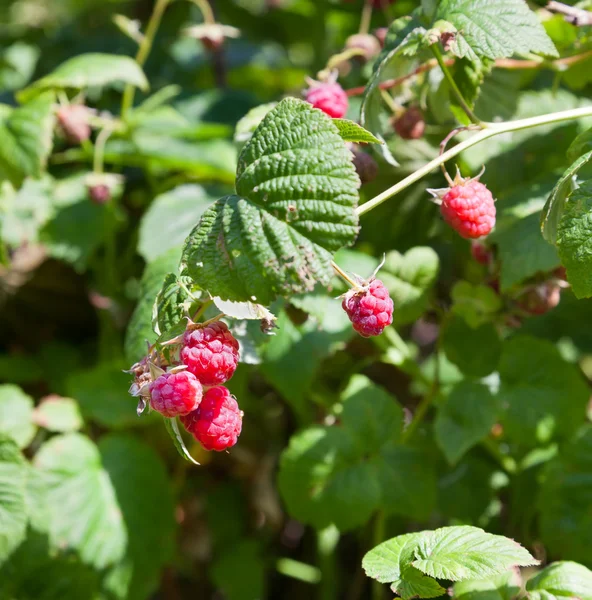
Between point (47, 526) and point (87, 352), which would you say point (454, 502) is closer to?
point (47, 526)

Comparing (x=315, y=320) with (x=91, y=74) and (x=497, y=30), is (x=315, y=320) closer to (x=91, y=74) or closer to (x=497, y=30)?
(x=497, y=30)

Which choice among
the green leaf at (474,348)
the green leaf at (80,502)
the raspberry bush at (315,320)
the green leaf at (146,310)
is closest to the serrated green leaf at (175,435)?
the raspberry bush at (315,320)

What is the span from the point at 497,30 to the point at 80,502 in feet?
3.50

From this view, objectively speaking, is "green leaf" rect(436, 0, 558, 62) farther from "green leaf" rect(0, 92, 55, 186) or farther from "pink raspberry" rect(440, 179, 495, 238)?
"green leaf" rect(0, 92, 55, 186)

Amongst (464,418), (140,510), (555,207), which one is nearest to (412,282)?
(464,418)

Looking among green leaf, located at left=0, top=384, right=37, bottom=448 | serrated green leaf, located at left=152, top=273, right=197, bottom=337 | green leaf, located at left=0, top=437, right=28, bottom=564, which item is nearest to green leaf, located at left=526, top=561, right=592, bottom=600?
serrated green leaf, located at left=152, top=273, right=197, bottom=337

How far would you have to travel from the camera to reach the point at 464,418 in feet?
3.85

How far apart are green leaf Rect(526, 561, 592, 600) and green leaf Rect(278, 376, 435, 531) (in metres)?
0.34

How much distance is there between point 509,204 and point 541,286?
5.6 inches

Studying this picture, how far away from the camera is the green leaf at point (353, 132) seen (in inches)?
30.5

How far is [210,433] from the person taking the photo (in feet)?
2.42

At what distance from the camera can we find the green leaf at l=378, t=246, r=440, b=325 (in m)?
1.18

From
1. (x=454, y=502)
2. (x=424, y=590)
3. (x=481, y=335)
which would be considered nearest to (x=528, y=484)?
(x=454, y=502)

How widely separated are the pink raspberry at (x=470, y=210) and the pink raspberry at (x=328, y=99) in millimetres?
251
